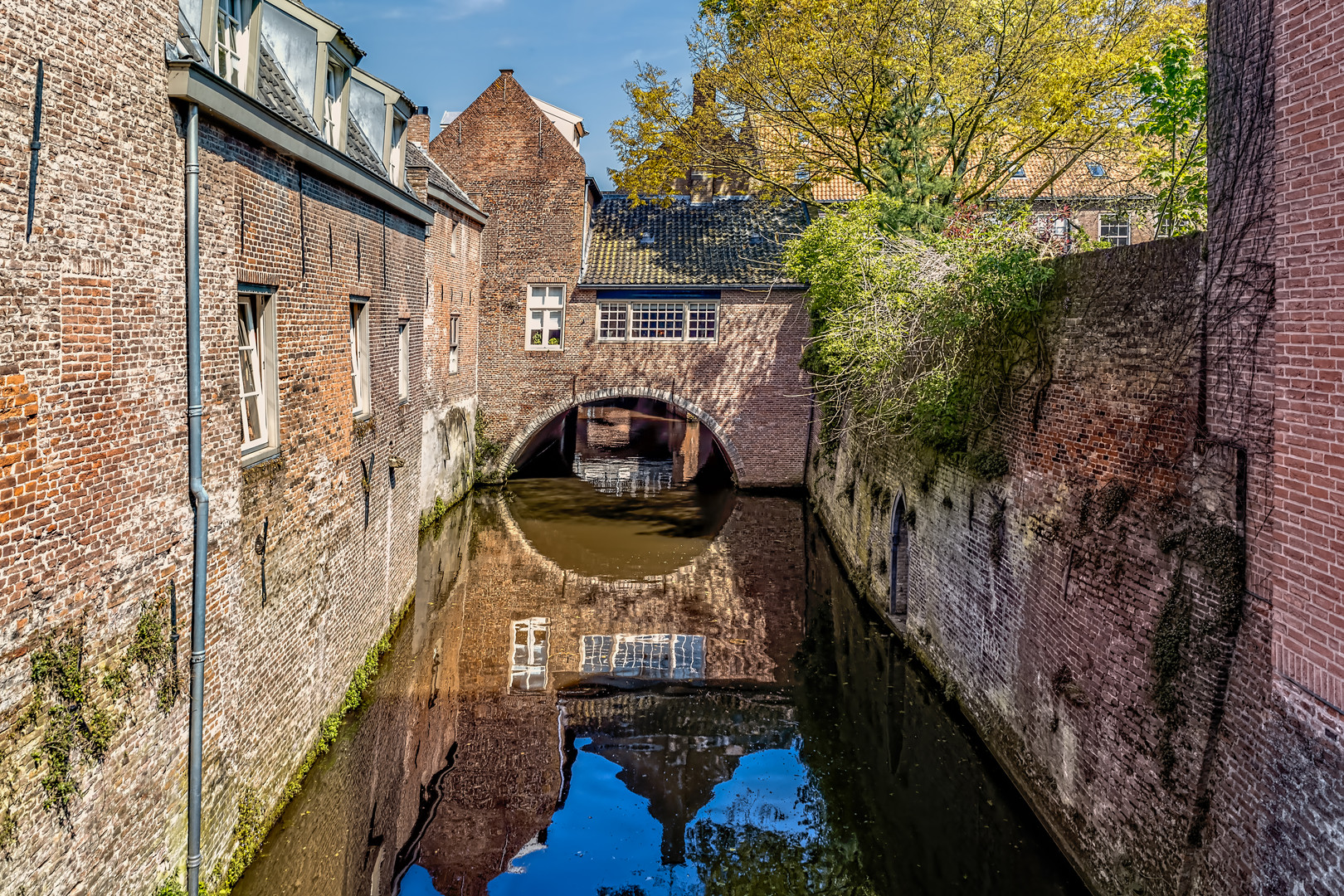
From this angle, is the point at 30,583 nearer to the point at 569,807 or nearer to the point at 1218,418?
the point at 569,807

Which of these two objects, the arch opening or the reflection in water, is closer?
the reflection in water

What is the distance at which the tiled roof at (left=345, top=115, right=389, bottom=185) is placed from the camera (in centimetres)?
1042

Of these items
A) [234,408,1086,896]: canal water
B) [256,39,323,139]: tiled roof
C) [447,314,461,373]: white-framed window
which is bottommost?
[234,408,1086,896]: canal water

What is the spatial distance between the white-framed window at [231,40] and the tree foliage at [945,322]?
22.3 feet

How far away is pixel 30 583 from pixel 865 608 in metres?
11.8

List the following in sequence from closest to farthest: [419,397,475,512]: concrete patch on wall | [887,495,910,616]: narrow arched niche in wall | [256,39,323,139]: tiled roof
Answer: [256,39,323,139]: tiled roof → [887,495,910,616]: narrow arched niche in wall → [419,397,475,512]: concrete patch on wall

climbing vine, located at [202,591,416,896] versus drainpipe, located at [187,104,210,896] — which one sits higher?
drainpipe, located at [187,104,210,896]

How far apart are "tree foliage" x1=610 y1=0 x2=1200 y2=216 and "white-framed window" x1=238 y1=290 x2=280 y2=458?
1200 cm

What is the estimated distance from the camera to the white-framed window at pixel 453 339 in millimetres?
20672

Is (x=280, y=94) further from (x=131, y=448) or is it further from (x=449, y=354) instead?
(x=449, y=354)

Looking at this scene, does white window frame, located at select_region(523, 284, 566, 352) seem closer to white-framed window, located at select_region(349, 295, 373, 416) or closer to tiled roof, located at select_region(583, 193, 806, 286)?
tiled roof, located at select_region(583, 193, 806, 286)

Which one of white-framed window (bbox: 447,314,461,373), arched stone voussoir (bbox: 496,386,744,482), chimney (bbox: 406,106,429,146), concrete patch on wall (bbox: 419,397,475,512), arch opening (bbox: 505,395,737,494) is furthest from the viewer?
arch opening (bbox: 505,395,737,494)

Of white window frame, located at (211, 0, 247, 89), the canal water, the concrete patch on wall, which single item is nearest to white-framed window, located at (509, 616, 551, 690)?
the canal water

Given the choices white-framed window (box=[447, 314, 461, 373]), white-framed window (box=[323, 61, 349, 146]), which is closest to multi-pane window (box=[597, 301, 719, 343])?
white-framed window (box=[447, 314, 461, 373])
